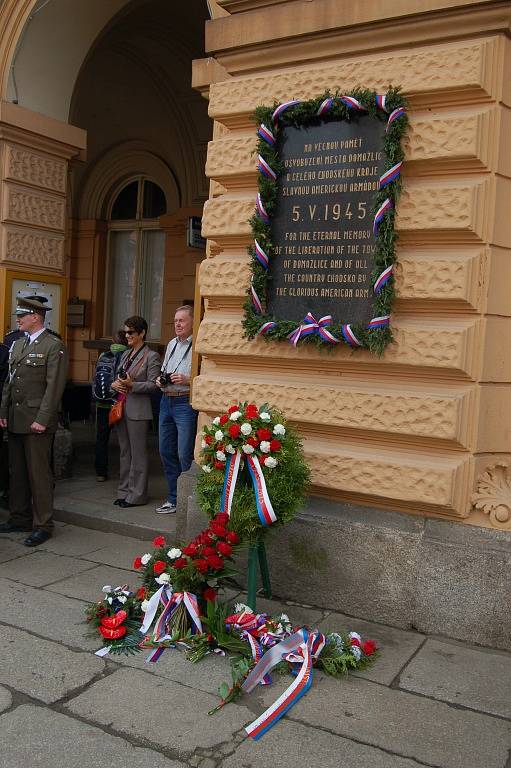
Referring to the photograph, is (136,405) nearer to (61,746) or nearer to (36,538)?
(36,538)

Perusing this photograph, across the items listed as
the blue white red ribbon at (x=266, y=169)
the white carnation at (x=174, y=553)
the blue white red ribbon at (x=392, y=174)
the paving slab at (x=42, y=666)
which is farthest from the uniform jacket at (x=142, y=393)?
the blue white red ribbon at (x=392, y=174)

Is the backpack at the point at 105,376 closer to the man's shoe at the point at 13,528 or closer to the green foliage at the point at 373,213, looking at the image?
the man's shoe at the point at 13,528

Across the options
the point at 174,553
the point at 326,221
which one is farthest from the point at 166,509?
the point at 326,221

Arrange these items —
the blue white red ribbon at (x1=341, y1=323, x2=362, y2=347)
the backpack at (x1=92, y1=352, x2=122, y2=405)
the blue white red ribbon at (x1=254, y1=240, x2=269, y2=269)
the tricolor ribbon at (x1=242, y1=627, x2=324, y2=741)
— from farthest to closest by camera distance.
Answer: the backpack at (x1=92, y1=352, x2=122, y2=405) → the blue white red ribbon at (x1=254, y1=240, x2=269, y2=269) → the blue white red ribbon at (x1=341, y1=323, x2=362, y2=347) → the tricolor ribbon at (x1=242, y1=627, x2=324, y2=741)

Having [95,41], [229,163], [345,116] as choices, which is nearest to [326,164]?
[345,116]

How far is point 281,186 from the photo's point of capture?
4805 mm

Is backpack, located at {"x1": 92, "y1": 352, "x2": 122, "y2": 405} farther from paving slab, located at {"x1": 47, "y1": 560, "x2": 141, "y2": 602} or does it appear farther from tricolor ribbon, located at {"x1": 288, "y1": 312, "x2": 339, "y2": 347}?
tricolor ribbon, located at {"x1": 288, "y1": 312, "x2": 339, "y2": 347}

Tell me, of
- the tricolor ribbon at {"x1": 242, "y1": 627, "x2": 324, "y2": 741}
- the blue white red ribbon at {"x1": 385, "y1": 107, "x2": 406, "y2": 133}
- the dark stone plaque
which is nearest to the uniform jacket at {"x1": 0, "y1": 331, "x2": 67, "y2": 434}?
the dark stone plaque

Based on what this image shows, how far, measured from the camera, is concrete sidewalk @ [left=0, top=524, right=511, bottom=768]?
9.67 ft

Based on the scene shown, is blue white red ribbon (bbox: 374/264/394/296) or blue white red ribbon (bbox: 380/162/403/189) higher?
blue white red ribbon (bbox: 380/162/403/189)

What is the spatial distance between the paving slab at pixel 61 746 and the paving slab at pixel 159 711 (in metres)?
0.09

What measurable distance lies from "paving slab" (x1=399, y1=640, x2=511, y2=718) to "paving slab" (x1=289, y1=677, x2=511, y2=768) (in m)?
0.11

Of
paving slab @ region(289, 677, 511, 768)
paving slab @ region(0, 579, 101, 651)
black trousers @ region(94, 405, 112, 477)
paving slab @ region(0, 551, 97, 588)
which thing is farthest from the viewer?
black trousers @ region(94, 405, 112, 477)

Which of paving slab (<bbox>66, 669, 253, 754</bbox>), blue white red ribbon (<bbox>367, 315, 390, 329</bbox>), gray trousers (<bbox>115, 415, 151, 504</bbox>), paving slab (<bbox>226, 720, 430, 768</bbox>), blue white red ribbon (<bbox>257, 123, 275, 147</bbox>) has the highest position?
blue white red ribbon (<bbox>257, 123, 275, 147</bbox>)
